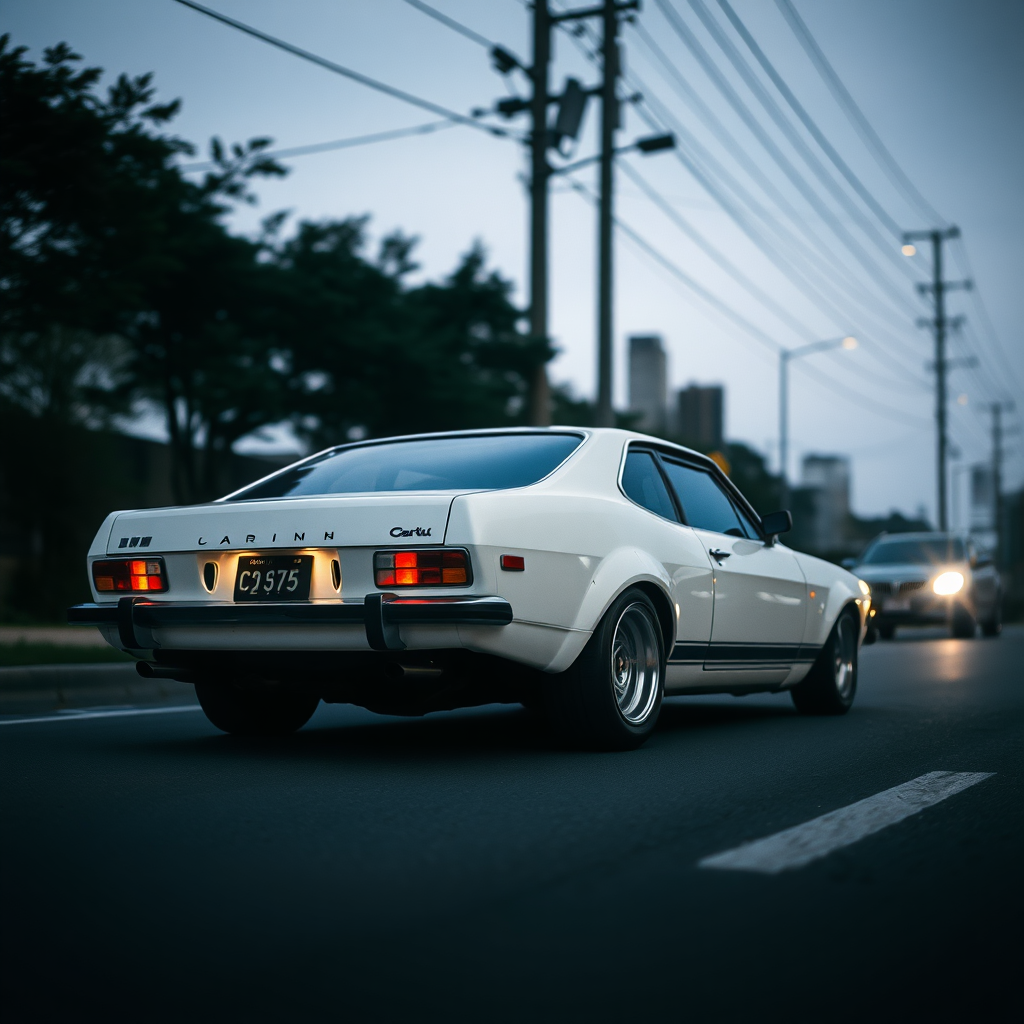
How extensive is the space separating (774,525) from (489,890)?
4598 millimetres

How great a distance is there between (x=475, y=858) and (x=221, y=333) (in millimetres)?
18378

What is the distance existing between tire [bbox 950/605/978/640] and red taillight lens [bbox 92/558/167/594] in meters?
17.1

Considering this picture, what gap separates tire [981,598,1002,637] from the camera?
22.6 m

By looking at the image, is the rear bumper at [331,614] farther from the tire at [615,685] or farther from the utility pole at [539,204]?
the utility pole at [539,204]

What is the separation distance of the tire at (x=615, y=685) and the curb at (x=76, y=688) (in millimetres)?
3971

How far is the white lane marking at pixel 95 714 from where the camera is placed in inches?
288

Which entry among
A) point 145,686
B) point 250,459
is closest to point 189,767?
point 145,686

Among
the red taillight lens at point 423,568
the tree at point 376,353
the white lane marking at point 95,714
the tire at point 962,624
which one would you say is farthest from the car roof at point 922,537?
the red taillight lens at point 423,568

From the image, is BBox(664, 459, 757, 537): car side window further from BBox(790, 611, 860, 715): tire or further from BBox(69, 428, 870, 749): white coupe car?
BBox(790, 611, 860, 715): tire

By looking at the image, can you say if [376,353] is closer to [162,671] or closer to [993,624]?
[993,624]

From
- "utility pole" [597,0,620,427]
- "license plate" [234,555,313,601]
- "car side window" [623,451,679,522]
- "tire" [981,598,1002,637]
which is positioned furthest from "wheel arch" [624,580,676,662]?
"tire" [981,598,1002,637]

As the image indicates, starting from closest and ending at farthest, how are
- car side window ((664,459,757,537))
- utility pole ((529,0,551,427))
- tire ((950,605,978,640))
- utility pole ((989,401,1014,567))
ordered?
car side window ((664,459,757,537)) < utility pole ((529,0,551,427)) < tire ((950,605,978,640)) < utility pole ((989,401,1014,567))

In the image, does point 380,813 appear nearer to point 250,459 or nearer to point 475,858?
point 475,858

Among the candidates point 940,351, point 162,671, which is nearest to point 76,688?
point 162,671
